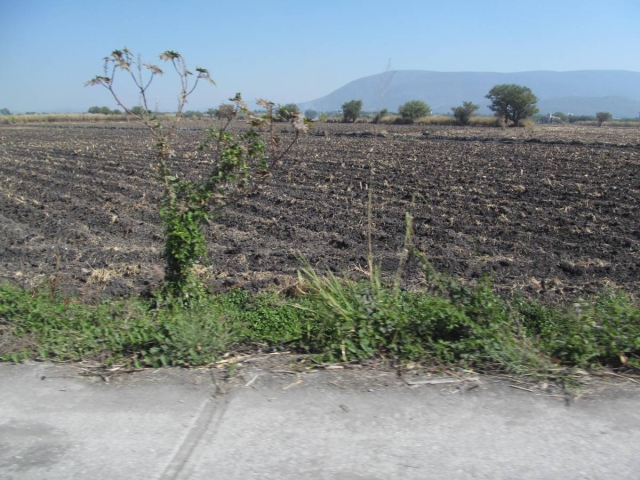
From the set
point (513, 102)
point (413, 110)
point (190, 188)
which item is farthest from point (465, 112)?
point (190, 188)

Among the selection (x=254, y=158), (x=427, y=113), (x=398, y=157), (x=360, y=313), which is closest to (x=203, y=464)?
(x=360, y=313)

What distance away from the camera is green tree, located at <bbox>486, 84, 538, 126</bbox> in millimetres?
63156

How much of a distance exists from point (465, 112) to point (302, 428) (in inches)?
2439

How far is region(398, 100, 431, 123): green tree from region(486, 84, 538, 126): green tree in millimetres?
7337

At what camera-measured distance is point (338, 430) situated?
3223 mm

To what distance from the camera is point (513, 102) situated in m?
63.4

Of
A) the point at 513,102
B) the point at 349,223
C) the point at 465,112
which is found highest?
the point at 513,102

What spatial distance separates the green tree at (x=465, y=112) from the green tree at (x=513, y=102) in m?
3.81

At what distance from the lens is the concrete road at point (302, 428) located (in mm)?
2906

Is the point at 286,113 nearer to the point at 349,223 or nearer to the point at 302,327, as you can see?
the point at 302,327

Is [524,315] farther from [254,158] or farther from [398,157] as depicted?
[398,157]

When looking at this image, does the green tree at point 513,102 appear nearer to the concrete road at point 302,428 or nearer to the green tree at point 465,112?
the green tree at point 465,112

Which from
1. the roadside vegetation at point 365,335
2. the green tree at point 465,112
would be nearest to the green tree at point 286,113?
the roadside vegetation at point 365,335

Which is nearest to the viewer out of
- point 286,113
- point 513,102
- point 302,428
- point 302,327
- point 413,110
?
point 302,428
